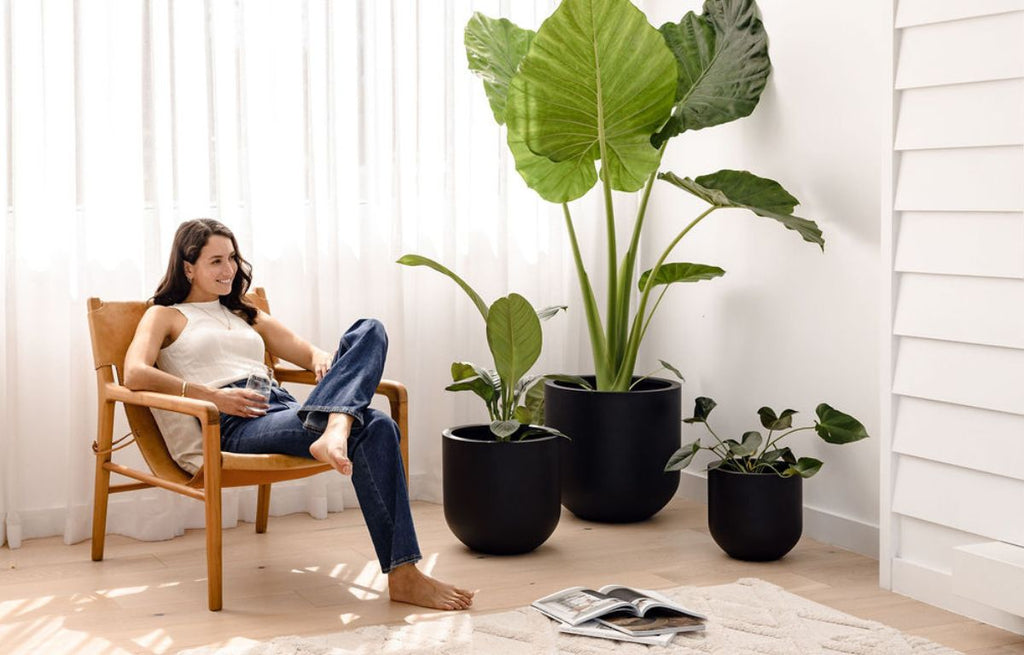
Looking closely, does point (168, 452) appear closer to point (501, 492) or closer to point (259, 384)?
point (259, 384)

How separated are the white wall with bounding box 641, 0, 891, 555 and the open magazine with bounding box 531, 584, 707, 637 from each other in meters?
0.94

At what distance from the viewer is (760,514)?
324 cm

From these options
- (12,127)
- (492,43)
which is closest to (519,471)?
(492,43)

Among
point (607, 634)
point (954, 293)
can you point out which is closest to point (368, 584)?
point (607, 634)

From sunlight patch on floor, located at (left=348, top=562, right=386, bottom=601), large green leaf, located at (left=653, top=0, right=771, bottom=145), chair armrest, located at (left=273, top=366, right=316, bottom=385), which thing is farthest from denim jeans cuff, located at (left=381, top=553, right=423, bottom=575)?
large green leaf, located at (left=653, top=0, right=771, bottom=145)

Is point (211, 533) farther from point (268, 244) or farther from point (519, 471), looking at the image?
point (268, 244)

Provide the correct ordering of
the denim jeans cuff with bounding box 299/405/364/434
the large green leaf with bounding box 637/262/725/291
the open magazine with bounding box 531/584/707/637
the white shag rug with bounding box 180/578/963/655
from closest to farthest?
the white shag rug with bounding box 180/578/963/655, the open magazine with bounding box 531/584/707/637, the denim jeans cuff with bounding box 299/405/364/434, the large green leaf with bounding box 637/262/725/291

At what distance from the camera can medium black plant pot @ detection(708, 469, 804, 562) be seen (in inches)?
128

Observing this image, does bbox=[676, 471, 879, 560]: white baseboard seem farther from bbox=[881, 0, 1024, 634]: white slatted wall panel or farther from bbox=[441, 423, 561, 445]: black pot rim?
bbox=[441, 423, 561, 445]: black pot rim

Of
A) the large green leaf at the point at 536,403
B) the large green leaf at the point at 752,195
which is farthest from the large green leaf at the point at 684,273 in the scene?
the large green leaf at the point at 536,403

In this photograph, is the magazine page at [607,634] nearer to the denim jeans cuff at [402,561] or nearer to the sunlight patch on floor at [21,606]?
the denim jeans cuff at [402,561]

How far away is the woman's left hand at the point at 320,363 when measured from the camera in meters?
3.37

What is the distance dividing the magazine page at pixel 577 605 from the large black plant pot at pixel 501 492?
44 centimetres

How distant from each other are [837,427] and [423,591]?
4.01ft
